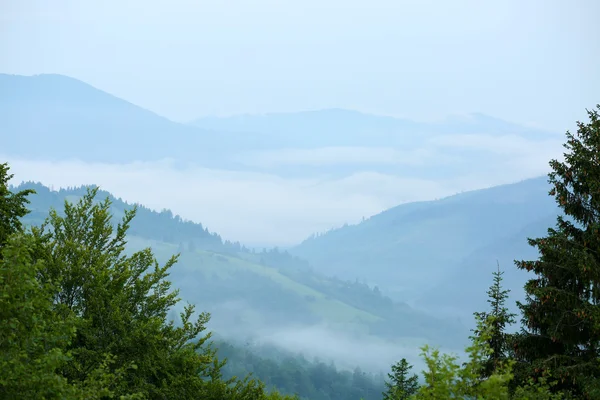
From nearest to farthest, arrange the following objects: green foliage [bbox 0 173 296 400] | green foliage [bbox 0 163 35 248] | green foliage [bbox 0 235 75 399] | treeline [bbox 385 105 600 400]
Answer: green foliage [bbox 0 235 75 399] → green foliage [bbox 0 173 296 400] → treeline [bbox 385 105 600 400] → green foliage [bbox 0 163 35 248]

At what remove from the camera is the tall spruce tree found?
72.7ft

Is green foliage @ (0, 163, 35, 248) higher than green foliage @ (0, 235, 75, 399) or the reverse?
higher

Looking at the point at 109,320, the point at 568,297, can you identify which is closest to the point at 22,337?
the point at 109,320

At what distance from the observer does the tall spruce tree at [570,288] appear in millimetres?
22156

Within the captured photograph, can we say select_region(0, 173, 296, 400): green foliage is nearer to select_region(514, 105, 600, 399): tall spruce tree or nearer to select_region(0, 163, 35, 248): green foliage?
select_region(0, 163, 35, 248): green foliage

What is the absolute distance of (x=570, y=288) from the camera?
23859 mm

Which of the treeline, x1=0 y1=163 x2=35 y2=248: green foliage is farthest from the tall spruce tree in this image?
x1=0 y1=163 x2=35 y2=248: green foliage

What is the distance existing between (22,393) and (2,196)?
44.9ft

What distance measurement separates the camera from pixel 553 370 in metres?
22.2

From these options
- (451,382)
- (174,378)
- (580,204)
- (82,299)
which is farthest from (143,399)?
(580,204)

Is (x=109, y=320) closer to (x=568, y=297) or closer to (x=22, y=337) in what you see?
(x=22, y=337)

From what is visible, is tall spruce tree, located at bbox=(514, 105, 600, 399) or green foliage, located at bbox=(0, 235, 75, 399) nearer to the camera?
green foliage, located at bbox=(0, 235, 75, 399)

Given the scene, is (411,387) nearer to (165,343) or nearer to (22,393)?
(165,343)

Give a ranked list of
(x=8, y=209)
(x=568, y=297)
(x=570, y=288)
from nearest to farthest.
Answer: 1. (x=568, y=297)
2. (x=570, y=288)
3. (x=8, y=209)
